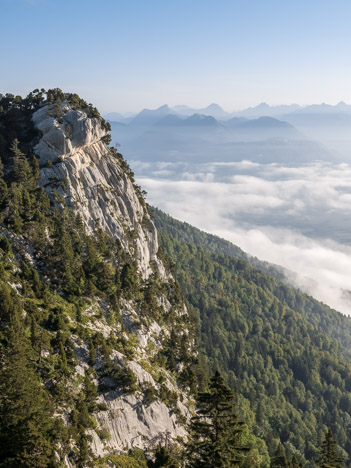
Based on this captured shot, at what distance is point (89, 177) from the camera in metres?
86.3

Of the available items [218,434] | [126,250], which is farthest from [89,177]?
[218,434]

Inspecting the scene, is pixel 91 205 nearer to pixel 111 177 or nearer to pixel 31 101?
pixel 111 177

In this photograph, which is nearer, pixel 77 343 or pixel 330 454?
pixel 330 454

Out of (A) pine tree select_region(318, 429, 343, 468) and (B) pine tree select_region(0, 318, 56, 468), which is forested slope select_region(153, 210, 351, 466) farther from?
(B) pine tree select_region(0, 318, 56, 468)

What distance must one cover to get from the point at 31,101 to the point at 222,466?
95.7 m

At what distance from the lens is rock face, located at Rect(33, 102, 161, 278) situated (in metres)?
79.1

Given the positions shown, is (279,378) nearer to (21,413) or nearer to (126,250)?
(126,250)

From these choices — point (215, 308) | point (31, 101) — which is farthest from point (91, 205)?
point (215, 308)

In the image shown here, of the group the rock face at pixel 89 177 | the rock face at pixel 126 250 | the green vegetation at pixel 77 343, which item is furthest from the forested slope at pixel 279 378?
the rock face at pixel 126 250

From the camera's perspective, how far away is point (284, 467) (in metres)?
50.0

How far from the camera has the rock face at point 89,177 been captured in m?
79.1

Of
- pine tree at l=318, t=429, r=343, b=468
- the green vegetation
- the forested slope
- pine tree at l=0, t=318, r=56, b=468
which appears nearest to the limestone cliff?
the green vegetation

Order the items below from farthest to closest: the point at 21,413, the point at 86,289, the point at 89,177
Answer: the point at 89,177
the point at 86,289
the point at 21,413

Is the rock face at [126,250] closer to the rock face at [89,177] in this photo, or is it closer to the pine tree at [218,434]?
the rock face at [89,177]
